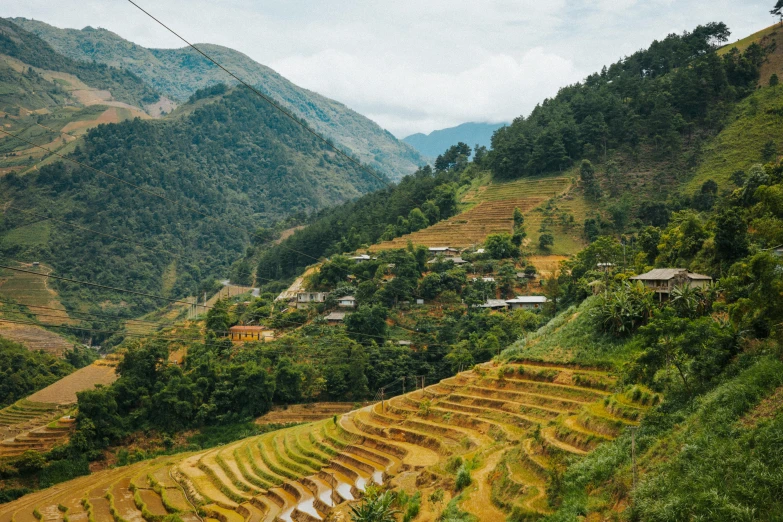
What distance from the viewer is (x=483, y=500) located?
17922 millimetres

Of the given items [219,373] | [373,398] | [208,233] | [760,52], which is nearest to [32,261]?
[208,233]

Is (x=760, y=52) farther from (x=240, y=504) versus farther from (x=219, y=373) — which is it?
(x=240, y=504)

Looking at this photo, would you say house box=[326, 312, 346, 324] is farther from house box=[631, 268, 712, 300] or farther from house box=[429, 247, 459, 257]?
house box=[631, 268, 712, 300]

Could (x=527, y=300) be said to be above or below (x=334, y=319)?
above

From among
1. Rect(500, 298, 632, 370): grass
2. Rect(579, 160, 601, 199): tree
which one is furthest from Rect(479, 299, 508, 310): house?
Rect(579, 160, 601, 199): tree

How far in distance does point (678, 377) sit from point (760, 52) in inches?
2458

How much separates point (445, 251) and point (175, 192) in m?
88.8

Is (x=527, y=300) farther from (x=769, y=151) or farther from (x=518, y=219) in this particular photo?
(x=769, y=151)

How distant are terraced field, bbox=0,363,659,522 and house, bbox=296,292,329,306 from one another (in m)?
22.4

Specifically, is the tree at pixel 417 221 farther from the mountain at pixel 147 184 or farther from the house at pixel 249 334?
the mountain at pixel 147 184

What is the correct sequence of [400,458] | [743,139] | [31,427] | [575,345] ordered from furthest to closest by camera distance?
[743,139] < [31,427] < [575,345] < [400,458]

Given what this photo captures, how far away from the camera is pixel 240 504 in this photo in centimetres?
2712

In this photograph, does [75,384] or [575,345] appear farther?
[75,384]

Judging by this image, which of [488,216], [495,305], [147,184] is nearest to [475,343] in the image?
[495,305]
